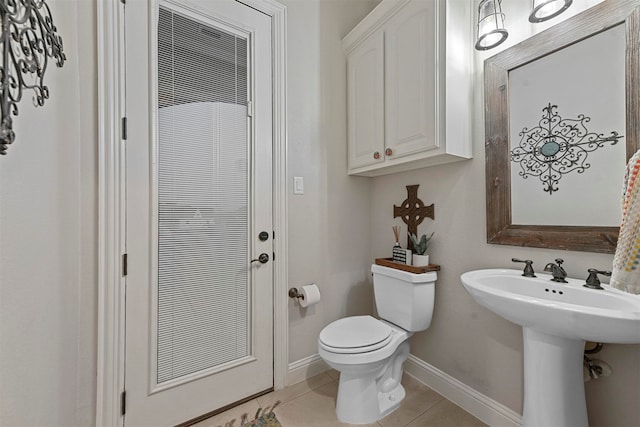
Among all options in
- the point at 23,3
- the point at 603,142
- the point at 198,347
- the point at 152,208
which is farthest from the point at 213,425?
the point at 603,142

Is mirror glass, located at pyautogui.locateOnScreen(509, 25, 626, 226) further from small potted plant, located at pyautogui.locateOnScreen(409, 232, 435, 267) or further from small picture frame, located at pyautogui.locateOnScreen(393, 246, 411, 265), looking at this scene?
small picture frame, located at pyautogui.locateOnScreen(393, 246, 411, 265)

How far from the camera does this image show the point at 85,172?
3.84 ft

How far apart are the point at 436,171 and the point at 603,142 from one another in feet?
2.32

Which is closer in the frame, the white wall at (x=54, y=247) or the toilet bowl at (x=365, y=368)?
the white wall at (x=54, y=247)

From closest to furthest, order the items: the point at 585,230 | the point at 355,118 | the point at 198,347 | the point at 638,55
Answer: the point at 638,55 → the point at 585,230 → the point at 198,347 → the point at 355,118

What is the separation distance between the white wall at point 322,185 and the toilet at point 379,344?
307 millimetres

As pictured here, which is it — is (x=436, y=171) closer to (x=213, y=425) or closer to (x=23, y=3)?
(x=23, y=3)

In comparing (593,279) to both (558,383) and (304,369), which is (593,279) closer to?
(558,383)

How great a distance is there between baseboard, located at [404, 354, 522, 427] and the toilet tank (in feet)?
1.13

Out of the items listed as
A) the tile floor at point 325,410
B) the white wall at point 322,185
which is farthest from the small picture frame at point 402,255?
the tile floor at point 325,410

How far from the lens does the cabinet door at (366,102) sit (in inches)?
66.1

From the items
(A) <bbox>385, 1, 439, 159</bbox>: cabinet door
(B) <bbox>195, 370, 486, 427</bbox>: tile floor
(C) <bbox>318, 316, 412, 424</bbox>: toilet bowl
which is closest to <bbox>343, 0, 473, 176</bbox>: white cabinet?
(A) <bbox>385, 1, 439, 159</bbox>: cabinet door

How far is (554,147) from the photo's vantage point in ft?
3.82

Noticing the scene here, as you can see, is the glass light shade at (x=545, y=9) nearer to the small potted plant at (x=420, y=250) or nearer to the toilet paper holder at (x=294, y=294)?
the small potted plant at (x=420, y=250)
